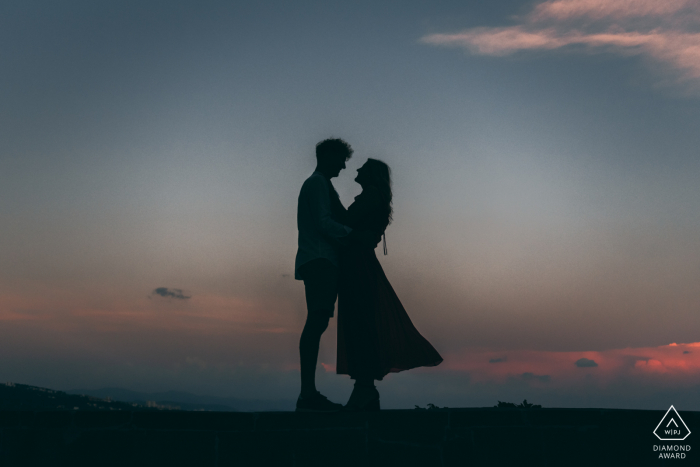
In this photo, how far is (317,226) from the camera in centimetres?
410

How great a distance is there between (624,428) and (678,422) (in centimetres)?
38

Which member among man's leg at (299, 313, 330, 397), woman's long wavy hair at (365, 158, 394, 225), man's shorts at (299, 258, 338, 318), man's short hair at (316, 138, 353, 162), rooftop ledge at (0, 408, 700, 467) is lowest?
rooftop ledge at (0, 408, 700, 467)

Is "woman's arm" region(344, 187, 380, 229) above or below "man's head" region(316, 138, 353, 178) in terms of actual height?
below

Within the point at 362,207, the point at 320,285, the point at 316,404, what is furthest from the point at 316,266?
the point at 316,404

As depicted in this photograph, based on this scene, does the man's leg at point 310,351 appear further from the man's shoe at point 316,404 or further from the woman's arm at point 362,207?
the woman's arm at point 362,207

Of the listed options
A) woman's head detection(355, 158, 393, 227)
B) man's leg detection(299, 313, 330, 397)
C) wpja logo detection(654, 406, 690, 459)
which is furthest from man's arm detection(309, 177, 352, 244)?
wpja logo detection(654, 406, 690, 459)

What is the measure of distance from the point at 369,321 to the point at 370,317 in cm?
3

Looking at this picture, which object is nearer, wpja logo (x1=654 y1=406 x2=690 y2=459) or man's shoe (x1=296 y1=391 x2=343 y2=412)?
wpja logo (x1=654 y1=406 x2=690 y2=459)

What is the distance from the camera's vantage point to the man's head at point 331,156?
4.30m

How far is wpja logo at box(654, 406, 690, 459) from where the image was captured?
363 centimetres

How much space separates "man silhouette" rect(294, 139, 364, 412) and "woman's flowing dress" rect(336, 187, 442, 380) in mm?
123

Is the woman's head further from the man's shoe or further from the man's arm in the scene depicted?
the man's shoe

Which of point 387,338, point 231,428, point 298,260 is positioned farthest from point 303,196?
point 231,428

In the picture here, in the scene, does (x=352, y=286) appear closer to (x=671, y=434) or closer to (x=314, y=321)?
(x=314, y=321)
